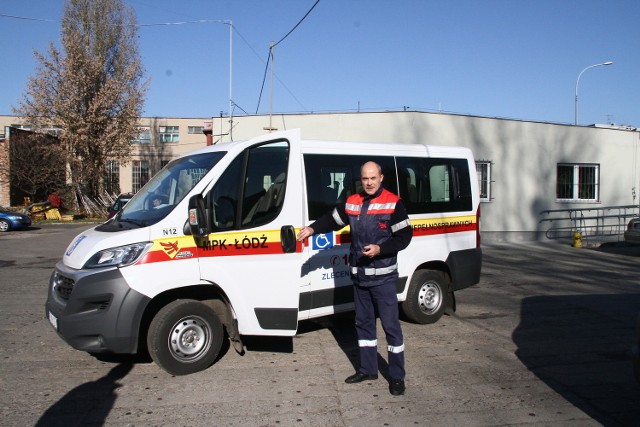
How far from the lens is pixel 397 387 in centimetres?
448

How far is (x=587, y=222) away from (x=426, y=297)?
1540cm

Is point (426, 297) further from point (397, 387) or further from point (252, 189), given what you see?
point (252, 189)

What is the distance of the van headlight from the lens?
4613 mm

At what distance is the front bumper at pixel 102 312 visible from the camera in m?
→ 4.54

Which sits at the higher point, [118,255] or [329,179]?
[329,179]

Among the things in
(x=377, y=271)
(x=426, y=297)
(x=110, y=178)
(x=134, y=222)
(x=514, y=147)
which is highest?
(x=514, y=147)

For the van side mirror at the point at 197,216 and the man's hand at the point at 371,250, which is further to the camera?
the van side mirror at the point at 197,216

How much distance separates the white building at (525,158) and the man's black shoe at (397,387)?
14099mm

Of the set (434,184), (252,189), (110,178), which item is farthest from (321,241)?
(110,178)

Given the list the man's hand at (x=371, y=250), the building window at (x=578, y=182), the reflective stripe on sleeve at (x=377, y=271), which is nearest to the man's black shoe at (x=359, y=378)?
the reflective stripe on sleeve at (x=377, y=271)

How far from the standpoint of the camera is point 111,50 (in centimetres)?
3566

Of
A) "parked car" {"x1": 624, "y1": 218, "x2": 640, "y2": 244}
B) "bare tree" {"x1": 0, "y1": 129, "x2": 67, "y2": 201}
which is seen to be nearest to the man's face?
"parked car" {"x1": 624, "y1": 218, "x2": 640, "y2": 244}

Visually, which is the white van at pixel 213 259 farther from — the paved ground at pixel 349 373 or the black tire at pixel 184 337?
the paved ground at pixel 349 373

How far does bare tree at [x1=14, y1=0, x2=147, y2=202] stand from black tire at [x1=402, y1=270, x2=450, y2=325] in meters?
30.8
